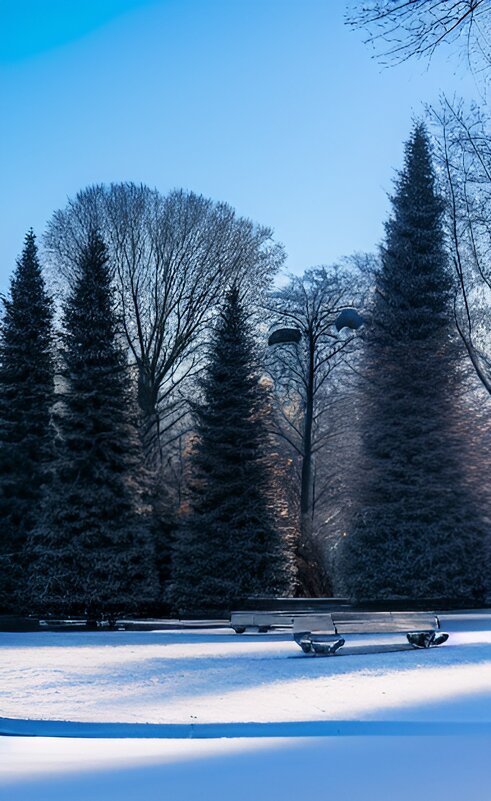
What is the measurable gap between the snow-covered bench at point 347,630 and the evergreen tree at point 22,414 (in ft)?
41.1

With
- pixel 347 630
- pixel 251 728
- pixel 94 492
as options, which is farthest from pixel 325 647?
pixel 94 492

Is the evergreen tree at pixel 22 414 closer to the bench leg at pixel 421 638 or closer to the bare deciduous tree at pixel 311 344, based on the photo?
the bare deciduous tree at pixel 311 344

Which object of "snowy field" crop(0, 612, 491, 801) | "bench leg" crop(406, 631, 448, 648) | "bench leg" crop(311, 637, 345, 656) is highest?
"bench leg" crop(406, 631, 448, 648)

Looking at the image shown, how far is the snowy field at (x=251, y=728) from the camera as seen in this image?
18.1ft

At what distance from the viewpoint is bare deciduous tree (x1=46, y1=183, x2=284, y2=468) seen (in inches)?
1501

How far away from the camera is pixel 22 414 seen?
27328mm

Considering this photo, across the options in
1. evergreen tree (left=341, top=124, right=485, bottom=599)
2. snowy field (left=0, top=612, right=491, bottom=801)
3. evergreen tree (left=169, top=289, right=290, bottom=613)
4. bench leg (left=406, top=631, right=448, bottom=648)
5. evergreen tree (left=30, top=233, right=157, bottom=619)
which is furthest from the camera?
evergreen tree (left=341, top=124, right=485, bottom=599)

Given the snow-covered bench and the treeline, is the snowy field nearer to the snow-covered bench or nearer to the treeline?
the snow-covered bench

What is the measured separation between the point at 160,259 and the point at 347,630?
2576 centimetres

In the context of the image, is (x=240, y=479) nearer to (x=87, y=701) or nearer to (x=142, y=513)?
(x=142, y=513)

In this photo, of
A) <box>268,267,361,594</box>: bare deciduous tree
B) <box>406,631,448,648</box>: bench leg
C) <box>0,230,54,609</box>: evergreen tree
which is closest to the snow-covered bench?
<box>406,631,448,648</box>: bench leg

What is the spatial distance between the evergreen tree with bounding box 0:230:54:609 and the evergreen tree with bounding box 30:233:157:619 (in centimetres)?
69

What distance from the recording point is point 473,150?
21109 mm

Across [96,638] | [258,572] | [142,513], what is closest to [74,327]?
[142,513]
